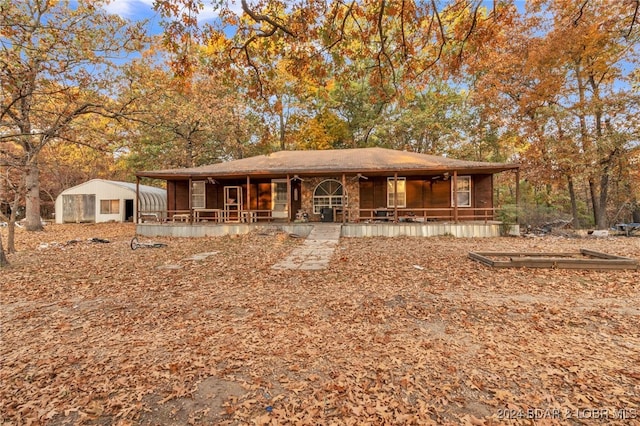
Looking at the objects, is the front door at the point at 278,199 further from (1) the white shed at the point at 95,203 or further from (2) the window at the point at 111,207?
(2) the window at the point at 111,207

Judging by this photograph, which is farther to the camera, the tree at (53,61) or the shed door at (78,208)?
the shed door at (78,208)

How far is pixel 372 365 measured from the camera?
3.39 m

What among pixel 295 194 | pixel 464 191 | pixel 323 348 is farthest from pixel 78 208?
pixel 323 348

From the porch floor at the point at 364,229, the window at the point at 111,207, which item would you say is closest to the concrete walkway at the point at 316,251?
the porch floor at the point at 364,229

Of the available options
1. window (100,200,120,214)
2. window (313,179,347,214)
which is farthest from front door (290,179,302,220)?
window (100,200,120,214)

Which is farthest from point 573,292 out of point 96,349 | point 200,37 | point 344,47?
point 200,37

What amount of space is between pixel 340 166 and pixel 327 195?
9.20ft

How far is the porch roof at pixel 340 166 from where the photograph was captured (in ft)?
48.9

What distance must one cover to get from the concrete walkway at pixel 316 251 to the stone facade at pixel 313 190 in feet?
9.44

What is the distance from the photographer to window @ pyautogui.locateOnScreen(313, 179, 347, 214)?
58.9 ft

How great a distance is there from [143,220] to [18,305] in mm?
12767

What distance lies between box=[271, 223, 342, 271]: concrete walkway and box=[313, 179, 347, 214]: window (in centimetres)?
→ 304

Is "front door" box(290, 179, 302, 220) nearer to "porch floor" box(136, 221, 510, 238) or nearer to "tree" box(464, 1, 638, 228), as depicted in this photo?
"porch floor" box(136, 221, 510, 238)

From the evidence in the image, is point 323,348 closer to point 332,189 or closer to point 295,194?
point 332,189
